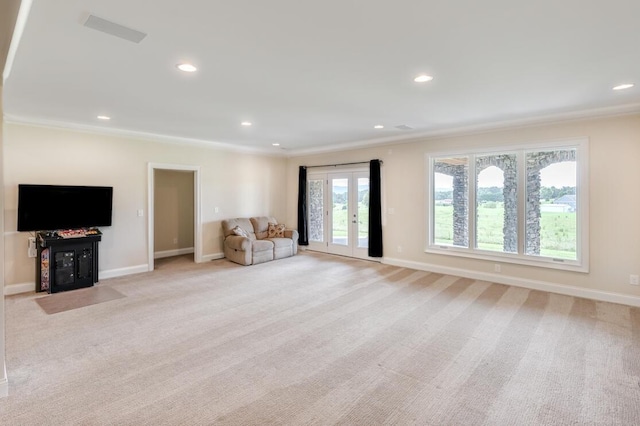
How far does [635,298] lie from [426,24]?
186 inches

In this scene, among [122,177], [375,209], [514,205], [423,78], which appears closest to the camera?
[423,78]

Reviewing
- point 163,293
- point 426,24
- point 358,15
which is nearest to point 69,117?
point 163,293

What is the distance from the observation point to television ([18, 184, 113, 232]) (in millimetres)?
4621

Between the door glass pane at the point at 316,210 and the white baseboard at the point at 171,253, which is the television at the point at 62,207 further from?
the door glass pane at the point at 316,210

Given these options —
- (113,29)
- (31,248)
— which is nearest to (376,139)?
(113,29)

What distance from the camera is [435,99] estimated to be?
12.7 ft

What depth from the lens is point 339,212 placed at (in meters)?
7.60

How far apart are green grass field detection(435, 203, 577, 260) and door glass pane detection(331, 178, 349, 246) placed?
215cm

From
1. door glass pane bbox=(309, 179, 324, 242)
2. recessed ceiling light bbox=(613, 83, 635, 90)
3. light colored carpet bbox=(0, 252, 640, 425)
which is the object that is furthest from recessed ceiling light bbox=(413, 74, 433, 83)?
door glass pane bbox=(309, 179, 324, 242)

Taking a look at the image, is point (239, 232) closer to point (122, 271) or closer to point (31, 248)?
point (122, 271)

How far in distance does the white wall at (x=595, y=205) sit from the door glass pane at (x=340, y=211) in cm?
161

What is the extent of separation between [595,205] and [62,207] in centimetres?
791

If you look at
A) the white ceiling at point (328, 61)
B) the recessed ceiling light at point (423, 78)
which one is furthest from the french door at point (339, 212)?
the recessed ceiling light at point (423, 78)

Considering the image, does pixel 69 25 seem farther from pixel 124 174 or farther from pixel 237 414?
pixel 124 174
